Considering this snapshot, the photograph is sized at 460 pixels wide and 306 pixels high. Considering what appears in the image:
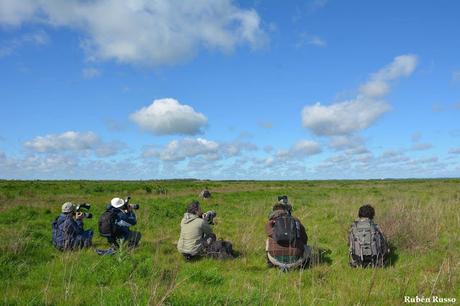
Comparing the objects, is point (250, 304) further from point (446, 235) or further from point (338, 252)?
point (446, 235)

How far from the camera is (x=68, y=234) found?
34.5 feet

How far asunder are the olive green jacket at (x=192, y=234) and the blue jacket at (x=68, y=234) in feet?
8.21

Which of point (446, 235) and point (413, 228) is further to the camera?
point (446, 235)

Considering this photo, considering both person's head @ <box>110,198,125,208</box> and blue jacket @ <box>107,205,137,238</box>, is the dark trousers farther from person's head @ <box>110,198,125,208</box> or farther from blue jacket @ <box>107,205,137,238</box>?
person's head @ <box>110,198,125,208</box>

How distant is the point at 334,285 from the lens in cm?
714

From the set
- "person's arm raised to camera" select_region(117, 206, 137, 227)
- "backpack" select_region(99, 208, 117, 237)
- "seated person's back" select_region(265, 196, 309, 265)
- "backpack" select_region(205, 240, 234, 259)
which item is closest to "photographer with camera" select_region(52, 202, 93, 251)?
"backpack" select_region(99, 208, 117, 237)

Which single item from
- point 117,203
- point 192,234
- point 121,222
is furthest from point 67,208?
point 192,234

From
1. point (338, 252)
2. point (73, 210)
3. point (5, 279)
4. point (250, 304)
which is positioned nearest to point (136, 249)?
point (73, 210)

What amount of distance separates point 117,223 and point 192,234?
83.5 inches

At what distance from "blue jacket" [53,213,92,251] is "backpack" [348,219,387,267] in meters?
6.46

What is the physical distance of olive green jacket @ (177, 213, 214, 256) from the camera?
1002 cm

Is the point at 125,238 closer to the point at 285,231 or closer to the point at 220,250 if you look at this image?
the point at 220,250

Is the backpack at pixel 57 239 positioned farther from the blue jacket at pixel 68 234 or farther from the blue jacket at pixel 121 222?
the blue jacket at pixel 121 222

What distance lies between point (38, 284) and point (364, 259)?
638 centimetres
